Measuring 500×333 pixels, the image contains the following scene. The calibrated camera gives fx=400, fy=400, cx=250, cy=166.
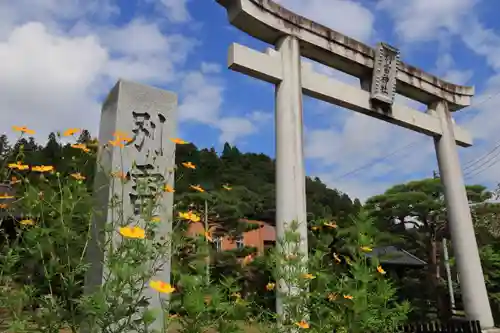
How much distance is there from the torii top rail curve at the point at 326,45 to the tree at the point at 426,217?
671 centimetres

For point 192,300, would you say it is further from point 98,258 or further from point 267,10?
point 267,10

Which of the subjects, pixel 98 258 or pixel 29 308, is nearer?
pixel 29 308

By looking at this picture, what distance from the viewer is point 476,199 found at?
16609 millimetres

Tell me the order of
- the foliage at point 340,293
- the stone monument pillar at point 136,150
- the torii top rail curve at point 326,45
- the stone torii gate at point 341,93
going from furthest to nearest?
1. the torii top rail curve at point 326,45
2. the stone torii gate at point 341,93
3. the stone monument pillar at point 136,150
4. the foliage at point 340,293

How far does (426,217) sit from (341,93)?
35.5 feet

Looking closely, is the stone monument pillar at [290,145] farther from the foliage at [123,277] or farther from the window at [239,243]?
the window at [239,243]

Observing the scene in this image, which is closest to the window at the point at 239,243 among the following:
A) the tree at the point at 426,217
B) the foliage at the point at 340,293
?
the tree at the point at 426,217

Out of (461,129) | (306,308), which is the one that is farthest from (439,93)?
(306,308)

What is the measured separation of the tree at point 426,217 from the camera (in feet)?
46.1

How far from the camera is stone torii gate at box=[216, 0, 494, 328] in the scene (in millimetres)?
4484

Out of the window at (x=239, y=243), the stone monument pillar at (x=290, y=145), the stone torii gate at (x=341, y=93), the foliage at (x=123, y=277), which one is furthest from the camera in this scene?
the window at (x=239, y=243)

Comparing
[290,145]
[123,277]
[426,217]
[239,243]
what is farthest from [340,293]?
[426,217]

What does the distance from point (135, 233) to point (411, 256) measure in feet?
58.4

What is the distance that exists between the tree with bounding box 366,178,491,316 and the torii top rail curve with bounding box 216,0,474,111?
6711mm
